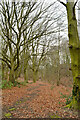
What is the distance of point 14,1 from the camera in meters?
7.26

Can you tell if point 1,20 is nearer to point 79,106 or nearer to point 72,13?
point 72,13

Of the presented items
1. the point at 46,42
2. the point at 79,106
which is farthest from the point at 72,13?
the point at 46,42

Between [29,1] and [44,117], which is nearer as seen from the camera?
[44,117]

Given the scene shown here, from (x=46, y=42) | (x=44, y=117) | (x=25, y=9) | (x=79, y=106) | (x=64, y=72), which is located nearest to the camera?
(x=44, y=117)

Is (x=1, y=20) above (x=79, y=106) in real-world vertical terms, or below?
above

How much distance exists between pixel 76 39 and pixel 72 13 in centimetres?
109

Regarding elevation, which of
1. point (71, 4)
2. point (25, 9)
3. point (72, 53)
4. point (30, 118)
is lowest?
point (30, 118)

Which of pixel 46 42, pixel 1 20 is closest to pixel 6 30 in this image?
pixel 1 20

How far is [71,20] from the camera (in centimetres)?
361

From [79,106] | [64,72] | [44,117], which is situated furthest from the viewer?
[64,72]

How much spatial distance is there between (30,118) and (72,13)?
13.9 feet

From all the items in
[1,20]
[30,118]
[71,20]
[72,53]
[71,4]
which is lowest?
[30,118]

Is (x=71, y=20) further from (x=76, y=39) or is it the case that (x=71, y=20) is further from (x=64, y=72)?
(x=64, y=72)

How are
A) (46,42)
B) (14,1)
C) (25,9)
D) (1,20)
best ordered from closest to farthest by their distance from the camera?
(14,1) → (25,9) → (1,20) → (46,42)
